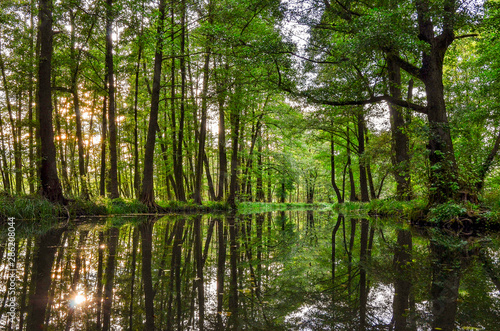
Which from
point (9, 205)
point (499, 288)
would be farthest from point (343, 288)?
point (9, 205)

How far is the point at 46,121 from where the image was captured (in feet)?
Result: 29.6

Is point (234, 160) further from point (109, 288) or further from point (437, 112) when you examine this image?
point (109, 288)

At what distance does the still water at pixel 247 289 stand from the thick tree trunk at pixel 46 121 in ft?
17.9

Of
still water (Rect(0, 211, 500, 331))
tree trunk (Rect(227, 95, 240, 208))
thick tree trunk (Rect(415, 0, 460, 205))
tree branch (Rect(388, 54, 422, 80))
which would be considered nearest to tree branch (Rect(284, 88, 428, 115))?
thick tree trunk (Rect(415, 0, 460, 205))

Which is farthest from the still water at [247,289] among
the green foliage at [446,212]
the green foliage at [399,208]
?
the green foliage at [399,208]

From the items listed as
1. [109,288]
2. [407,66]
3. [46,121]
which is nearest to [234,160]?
[46,121]

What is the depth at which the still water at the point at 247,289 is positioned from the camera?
1.77 m

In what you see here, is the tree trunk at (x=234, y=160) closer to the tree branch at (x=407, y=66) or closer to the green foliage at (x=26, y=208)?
the tree branch at (x=407, y=66)

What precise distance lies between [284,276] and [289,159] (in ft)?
76.0

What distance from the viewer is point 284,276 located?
288cm

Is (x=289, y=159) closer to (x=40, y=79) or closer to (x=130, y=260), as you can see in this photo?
(x=40, y=79)

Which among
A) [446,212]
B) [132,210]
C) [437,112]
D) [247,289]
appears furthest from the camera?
[132,210]

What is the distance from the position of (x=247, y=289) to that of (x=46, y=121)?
31.2ft

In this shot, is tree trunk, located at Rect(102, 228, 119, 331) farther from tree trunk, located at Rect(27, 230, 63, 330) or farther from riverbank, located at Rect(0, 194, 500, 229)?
riverbank, located at Rect(0, 194, 500, 229)
